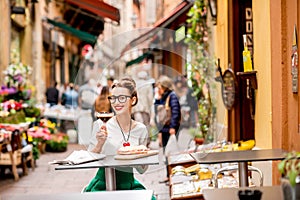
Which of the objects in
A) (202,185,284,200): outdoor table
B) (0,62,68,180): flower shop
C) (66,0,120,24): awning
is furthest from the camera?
(66,0,120,24): awning

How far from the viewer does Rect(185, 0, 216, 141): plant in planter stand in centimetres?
554

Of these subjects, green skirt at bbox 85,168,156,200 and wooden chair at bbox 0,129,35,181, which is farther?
wooden chair at bbox 0,129,35,181

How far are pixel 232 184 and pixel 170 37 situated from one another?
1986 millimetres

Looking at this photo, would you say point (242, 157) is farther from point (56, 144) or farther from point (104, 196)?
point (56, 144)

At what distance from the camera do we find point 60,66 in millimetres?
27734

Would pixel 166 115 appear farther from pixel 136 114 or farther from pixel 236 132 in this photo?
pixel 236 132

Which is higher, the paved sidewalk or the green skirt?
the green skirt

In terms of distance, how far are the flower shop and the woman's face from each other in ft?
17.0

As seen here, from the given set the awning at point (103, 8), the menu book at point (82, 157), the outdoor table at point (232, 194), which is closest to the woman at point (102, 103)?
the menu book at point (82, 157)

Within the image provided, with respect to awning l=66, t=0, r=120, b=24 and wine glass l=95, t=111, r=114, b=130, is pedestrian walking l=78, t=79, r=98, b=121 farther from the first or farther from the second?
awning l=66, t=0, r=120, b=24

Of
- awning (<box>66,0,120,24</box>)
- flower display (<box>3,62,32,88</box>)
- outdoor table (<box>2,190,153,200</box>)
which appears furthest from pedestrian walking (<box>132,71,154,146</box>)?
flower display (<box>3,62,32,88</box>)

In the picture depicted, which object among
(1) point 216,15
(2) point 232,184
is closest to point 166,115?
(2) point 232,184

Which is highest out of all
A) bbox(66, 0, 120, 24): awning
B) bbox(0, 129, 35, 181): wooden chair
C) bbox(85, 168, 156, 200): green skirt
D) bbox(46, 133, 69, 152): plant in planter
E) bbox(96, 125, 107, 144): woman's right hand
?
bbox(66, 0, 120, 24): awning

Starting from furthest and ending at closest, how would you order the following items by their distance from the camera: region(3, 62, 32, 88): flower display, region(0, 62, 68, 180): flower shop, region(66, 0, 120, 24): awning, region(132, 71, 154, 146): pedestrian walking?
1. region(3, 62, 32, 88): flower display
2. region(66, 0, 120, 24): awning
3. region(0, 62, 68, 180): flower shop
4. region(132, 71, 154, 146): pedestrian walking
